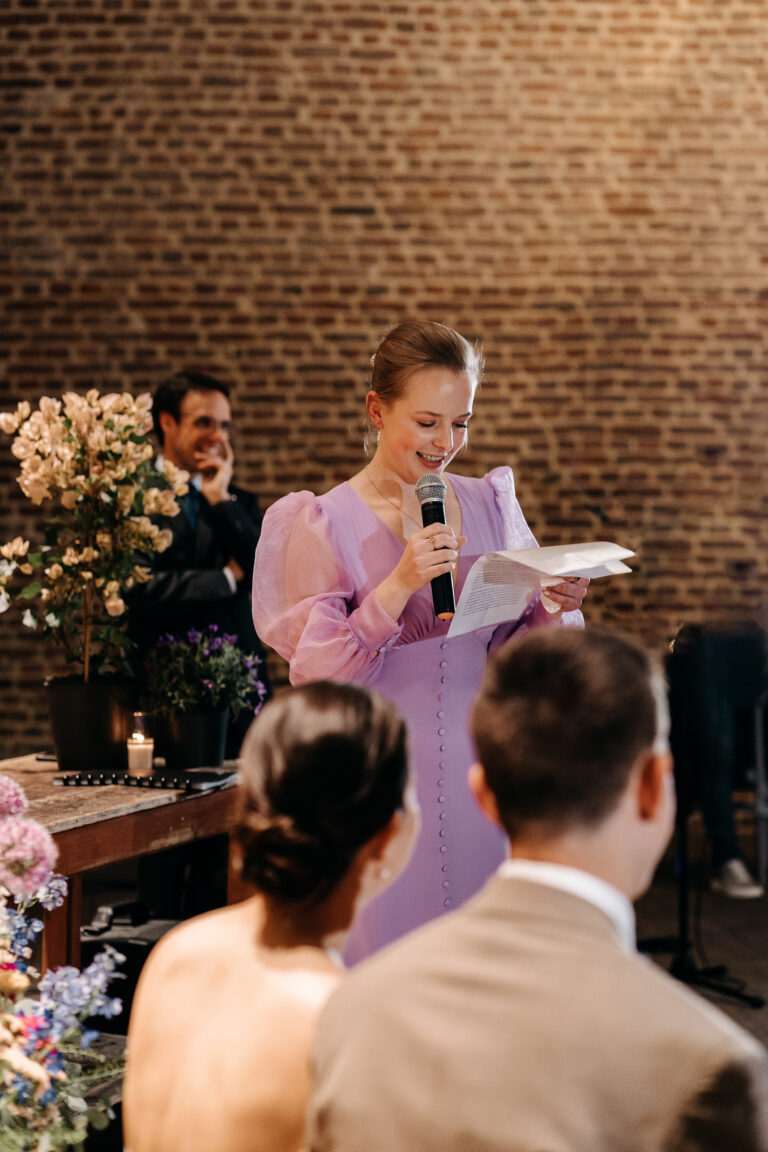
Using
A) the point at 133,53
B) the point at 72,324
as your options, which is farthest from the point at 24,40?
the point at 72,324

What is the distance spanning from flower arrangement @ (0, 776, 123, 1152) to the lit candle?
104 centimetres

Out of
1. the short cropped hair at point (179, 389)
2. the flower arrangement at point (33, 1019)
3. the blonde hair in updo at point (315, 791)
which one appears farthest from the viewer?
the short cropped hair at point (179, 389)

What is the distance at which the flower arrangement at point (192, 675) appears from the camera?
2.73 m

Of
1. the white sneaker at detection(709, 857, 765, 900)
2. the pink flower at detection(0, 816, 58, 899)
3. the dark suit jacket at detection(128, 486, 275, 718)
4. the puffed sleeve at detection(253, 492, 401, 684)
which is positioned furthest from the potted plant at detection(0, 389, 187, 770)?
the white sneaker at detection(709, 857, 765, 900)

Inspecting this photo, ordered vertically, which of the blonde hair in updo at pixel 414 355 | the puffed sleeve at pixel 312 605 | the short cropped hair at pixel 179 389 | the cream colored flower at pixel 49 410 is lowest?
the puffed sleeve at pixel 312 605

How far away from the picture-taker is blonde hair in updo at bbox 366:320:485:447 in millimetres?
1952

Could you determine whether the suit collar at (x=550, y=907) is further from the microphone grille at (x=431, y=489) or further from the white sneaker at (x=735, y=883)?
the white sneaker at (x=735, y=883)

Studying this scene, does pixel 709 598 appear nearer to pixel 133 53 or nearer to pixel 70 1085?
pixel 133 53

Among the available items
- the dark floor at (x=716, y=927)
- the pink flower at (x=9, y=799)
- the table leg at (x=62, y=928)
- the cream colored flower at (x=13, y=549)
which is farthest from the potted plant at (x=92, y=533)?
the dark floor at (x=716, y=927)

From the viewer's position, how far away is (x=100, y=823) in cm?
230

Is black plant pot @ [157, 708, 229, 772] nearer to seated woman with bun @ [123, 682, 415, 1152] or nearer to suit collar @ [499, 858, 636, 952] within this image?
seated woman with bun @ [123, 682, 415, 1152]

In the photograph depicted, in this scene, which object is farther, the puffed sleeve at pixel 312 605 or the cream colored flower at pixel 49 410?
the cream colored flower at pixel 49 410

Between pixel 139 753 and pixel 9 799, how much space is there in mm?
1075

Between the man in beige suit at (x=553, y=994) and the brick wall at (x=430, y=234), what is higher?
the brick wall at (x=430, y=234)
